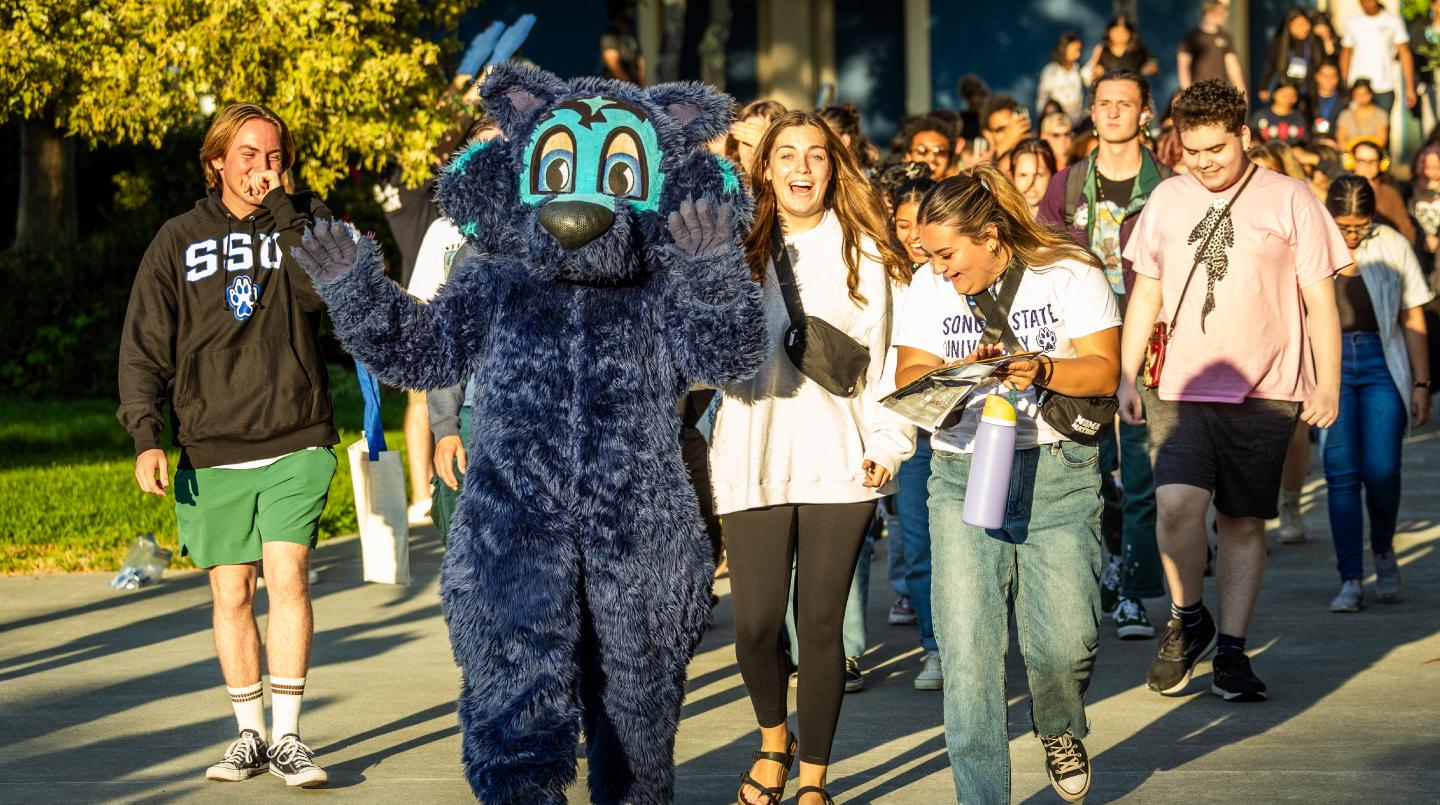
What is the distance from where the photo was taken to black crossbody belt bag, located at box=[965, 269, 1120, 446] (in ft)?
17.0

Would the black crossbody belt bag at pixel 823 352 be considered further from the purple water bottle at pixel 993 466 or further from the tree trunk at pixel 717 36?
the tree trunk at pixel 717 36

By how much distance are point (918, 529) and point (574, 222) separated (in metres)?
3.05

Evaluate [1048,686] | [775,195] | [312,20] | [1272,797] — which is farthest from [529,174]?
[312,20]

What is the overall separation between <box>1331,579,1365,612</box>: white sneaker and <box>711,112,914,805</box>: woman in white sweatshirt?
362 centimetres

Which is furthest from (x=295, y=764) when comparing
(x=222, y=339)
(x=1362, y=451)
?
(x=1362, y=451)

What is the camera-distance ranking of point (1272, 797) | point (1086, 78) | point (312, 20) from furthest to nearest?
point (1086, 78)
point (312, 20)
point (1272, 797)

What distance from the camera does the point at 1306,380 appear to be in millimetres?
7051

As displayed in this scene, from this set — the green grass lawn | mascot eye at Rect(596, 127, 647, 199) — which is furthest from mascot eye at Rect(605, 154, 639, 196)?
the green grass lawn

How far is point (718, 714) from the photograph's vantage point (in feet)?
23.1

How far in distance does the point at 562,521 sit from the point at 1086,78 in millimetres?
15021

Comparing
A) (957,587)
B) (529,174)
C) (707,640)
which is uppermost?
(529,174)

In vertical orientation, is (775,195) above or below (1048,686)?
above

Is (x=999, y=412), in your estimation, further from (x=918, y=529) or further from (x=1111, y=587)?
(x=1111, y=587)

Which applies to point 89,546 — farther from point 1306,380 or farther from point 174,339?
point 1306,380
